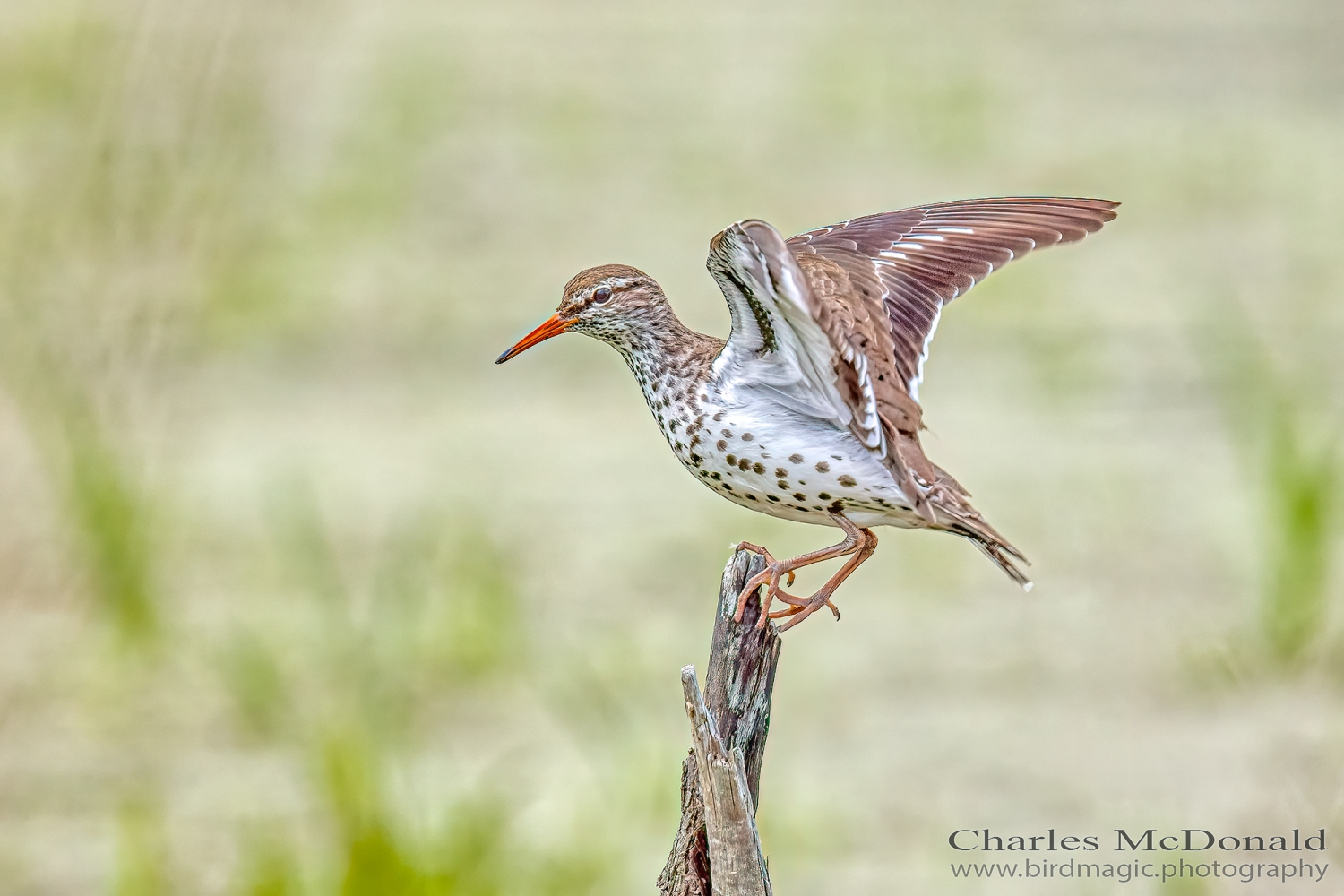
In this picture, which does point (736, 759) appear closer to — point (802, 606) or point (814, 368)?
point (802, 606)

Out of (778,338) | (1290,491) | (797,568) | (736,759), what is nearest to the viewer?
(736,759)

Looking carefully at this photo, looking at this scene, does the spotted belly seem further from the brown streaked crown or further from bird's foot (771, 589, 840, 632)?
the brown streaked crown

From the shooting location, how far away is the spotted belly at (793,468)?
9.66ft

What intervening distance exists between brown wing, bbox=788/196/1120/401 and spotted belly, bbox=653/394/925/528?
343 millimetres

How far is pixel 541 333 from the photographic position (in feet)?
11.1

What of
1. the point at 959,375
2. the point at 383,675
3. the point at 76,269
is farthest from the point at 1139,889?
the point at 76,269

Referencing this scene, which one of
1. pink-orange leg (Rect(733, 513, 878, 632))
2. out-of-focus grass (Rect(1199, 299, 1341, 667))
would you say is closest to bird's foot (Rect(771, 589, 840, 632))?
pink-orange leg (Rect(733, 513, 878, 632))

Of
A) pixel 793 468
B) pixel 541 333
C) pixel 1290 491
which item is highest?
pixel 1290 491

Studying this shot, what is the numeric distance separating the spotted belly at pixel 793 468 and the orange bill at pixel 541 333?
0.40 meters

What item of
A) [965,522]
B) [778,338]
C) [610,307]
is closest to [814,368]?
[778,338]

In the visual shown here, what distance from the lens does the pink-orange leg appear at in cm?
294

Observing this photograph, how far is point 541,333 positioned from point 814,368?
686 mm

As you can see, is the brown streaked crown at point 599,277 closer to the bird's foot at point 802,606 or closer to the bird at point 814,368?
the bird at point 814,368

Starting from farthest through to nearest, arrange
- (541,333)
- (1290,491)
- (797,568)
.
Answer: (1290,491) < (541,333) < (797,568)
